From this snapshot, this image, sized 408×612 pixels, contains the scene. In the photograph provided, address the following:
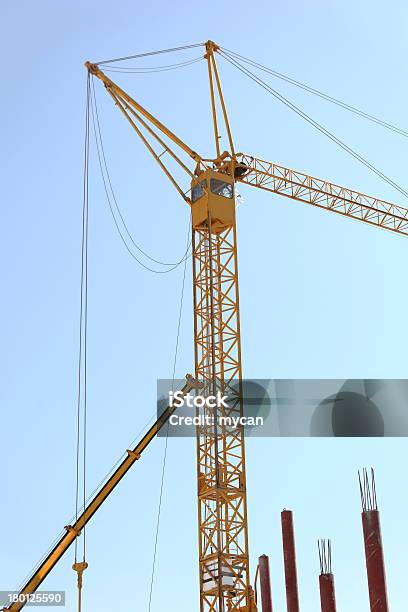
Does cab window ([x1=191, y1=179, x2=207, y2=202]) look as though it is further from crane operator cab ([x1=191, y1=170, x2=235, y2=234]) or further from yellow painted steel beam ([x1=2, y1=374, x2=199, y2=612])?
yellow painted steel beam ([x1=2, y1=374, x2=199, y2=612])

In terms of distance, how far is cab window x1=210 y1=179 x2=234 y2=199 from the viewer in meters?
45.9

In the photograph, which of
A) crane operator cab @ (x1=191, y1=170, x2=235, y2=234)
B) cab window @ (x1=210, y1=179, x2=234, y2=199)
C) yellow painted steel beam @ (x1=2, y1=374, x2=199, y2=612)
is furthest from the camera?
cab window @ (x1=210, y1=179, x2=234, y2=199)

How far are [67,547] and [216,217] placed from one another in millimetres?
16206

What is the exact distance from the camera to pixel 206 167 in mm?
47344

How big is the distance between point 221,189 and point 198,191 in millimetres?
1103

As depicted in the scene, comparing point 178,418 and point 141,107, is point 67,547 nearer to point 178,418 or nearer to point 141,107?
point 178,418

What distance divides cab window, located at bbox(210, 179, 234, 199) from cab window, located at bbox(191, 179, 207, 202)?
15.1 inches

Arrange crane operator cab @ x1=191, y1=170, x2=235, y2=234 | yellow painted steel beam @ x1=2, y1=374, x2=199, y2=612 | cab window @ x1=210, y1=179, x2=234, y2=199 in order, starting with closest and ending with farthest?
yellow painted steel beam @ x1=2, y1=374, x2=199, y2=612 < crane operator cab @ x1=191, y1=170, x2=235, y2=234 < cab window @ x1=210, y1=179, x2=234, y2=199

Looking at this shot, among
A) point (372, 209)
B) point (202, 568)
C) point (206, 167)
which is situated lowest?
point (202, 568)

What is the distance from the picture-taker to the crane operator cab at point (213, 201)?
45219 mm

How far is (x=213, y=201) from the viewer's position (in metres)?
45.4

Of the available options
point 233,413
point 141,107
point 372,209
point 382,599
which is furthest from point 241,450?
point 372,209

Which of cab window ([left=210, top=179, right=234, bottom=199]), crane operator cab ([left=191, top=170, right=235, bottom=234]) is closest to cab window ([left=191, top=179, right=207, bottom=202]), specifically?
crane operator cab ([left=191, top=170, right=235, bottom=234])

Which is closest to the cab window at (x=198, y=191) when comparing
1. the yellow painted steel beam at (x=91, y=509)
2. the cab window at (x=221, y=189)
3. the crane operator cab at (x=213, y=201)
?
the crane operator cab at (x=213, y=201)
